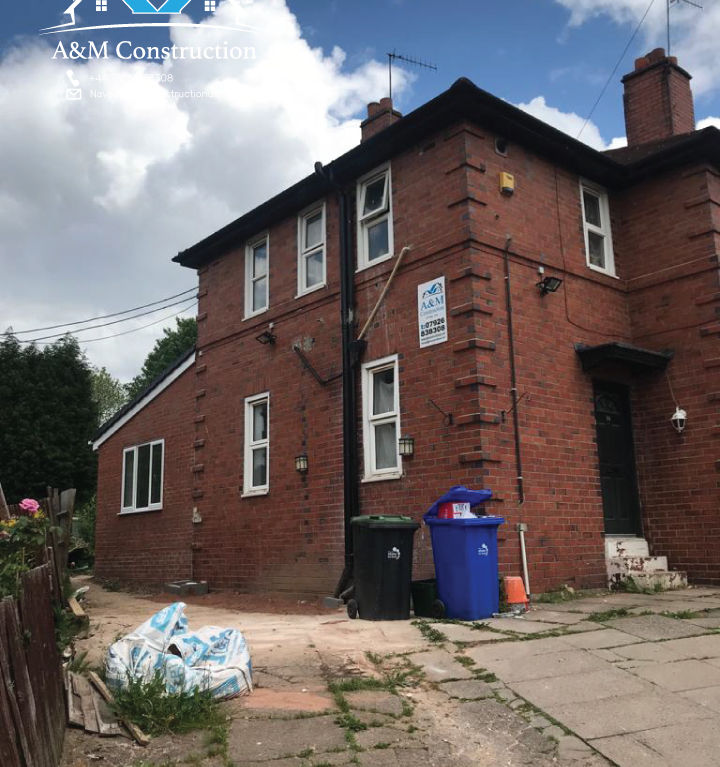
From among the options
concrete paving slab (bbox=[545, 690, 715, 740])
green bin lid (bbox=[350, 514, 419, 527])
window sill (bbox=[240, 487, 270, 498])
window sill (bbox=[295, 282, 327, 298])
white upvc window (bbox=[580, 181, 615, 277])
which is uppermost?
white upvc window (bbox=[580, 181, 615, 277])

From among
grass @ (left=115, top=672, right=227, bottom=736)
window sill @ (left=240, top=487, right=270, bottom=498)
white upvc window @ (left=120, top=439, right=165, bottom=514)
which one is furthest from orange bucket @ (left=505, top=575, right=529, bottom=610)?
white upvc window @ (left=120, top=439, right=165, bottom=514)

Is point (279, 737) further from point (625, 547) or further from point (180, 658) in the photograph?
point (625, 547)

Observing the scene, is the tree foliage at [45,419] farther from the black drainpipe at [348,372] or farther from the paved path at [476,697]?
the paved path at [476,697]

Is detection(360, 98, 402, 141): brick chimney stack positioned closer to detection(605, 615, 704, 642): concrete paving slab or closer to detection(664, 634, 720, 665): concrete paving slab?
detection(605, 615, 704, 642): concrete paving slab

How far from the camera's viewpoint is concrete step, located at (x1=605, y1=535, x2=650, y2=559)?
9.52m

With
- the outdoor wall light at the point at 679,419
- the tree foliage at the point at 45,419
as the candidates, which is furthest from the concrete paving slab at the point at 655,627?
the tree foliage at the point at 45,419

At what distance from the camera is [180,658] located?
472 cm

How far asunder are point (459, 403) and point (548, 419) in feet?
4.26

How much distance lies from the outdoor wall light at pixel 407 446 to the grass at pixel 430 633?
249 cm

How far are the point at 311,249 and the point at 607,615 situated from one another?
7096mm

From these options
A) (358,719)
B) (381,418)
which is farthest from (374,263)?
(358,719)

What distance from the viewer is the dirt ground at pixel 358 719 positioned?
3.85 m

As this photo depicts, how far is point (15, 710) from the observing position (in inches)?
114

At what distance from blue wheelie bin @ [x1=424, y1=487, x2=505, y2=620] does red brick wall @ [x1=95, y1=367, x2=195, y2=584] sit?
7.30 m
